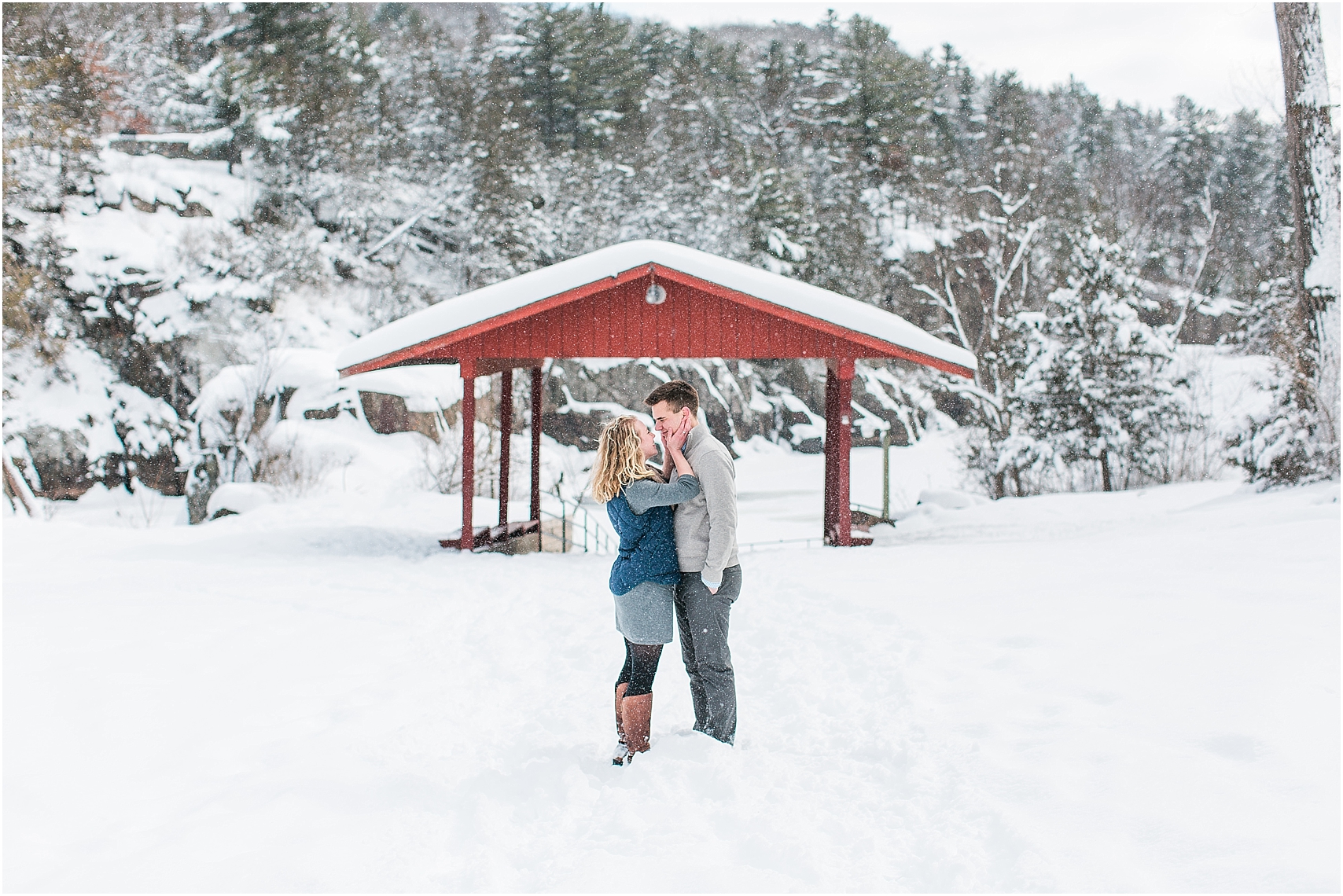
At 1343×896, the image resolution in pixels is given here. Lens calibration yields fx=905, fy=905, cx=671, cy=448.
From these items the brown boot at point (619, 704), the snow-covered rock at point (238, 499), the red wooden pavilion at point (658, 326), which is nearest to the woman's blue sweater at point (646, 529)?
the brown boot at point (619, 704)

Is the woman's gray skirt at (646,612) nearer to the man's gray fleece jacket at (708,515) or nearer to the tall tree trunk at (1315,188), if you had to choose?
the man's gray fleece jacket at (708,515)

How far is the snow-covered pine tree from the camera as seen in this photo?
16938mm

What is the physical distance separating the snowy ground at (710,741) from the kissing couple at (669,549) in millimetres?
274

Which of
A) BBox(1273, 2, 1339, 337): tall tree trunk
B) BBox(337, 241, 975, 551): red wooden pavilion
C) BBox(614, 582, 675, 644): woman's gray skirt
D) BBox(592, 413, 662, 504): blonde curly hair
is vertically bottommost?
BBox(614, 582, 675, 644): woman's gray skirt

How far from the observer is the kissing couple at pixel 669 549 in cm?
377

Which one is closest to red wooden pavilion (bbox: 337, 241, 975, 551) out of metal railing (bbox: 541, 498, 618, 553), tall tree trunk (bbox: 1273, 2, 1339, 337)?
metal railing (bbox: 541, 498, 618, 553)

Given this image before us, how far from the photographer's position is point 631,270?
30.6 ft

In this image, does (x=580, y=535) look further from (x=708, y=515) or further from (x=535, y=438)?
(x=708, y=515)

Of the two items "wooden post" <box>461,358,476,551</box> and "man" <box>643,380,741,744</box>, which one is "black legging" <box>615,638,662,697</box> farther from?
"wooden post" <box>461,358,476,551</box>

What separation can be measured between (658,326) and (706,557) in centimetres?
639

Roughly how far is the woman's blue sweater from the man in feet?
0.18

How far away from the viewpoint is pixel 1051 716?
14.3 ft

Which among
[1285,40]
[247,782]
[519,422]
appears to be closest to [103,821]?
[247,782]

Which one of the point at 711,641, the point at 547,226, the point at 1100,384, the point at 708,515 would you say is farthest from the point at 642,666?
the point at 547,226
